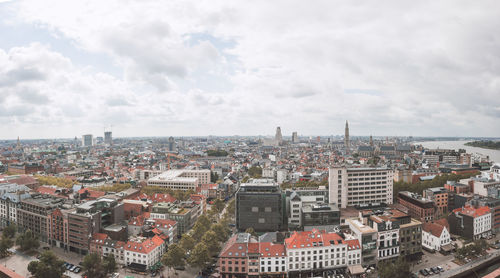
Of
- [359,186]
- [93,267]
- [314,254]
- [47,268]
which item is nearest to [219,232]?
[314,254]

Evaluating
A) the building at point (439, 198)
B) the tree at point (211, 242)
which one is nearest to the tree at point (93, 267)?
the tree at point (211, 242)

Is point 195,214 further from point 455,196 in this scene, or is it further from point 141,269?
point 455,196

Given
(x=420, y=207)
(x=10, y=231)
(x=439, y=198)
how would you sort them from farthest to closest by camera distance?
(x=439, y=198) < (x=420, y=207) < (x=10, y=231)

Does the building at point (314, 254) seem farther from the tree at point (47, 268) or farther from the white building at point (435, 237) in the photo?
the tree at point (47, 268)

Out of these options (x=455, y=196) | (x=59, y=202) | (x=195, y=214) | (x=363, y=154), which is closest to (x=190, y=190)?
(x=195, y=214)

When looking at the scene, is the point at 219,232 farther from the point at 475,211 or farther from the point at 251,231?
the point at 475,211

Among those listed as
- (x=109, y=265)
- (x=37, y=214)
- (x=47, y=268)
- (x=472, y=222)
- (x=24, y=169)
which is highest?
(x=24, y=169)

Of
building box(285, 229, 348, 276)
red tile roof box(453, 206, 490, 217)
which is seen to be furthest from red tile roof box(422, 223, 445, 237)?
building box(285, 229, 348, 276)
